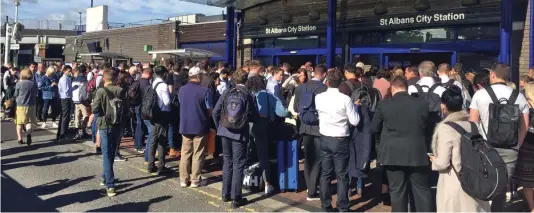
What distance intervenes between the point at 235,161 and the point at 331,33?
8.86 m

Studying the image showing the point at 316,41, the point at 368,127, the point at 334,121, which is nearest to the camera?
the point at 334,121

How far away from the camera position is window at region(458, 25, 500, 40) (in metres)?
11.3

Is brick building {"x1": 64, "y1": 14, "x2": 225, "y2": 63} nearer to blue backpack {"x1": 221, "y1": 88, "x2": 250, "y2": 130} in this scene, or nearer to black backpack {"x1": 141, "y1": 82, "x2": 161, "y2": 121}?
black backpack {"x1": 141, "y1": 82, "x2": 161, "y2": 121}

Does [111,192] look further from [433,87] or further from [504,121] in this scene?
[504,121]

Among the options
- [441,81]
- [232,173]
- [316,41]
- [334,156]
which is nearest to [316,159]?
[334,156]

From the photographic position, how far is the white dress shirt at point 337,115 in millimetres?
5727

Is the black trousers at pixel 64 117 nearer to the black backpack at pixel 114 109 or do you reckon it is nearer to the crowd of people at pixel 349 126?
the crowd of people at pixel 349 126

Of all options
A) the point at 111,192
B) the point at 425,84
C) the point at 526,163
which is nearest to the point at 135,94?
the point at 111,192

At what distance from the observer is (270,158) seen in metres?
7.14

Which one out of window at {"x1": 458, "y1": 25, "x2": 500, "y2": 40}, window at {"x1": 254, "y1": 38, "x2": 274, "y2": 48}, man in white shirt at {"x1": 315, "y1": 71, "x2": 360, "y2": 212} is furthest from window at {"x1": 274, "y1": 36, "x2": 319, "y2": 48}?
man in white shirt at {"x1": 315, "y1": 71, "x2": 360, "y2": 212}

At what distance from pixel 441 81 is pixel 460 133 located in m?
2.99

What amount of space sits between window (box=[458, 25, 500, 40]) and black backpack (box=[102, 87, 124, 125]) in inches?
343

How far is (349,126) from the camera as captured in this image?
5.89m

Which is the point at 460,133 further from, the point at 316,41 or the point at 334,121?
the point at 316,41
